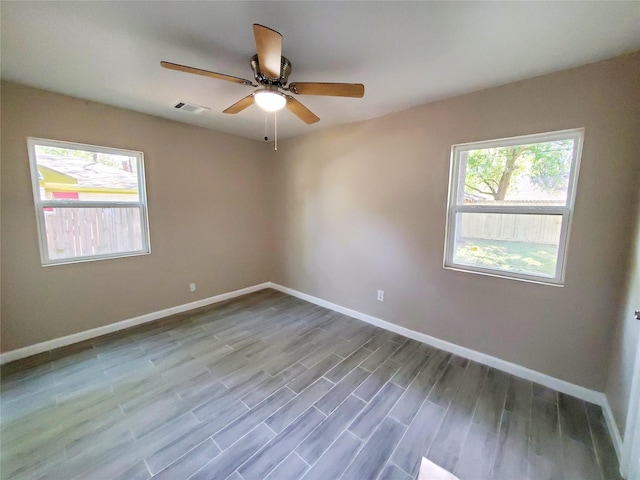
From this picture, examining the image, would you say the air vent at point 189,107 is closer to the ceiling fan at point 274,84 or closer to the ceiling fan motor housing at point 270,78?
the ceiling fan at point 274,84

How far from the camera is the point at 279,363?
242 centimetres

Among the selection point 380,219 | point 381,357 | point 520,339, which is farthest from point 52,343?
point 520,339

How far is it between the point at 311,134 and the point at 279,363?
9.82 ft

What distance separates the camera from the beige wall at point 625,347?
1521 mm

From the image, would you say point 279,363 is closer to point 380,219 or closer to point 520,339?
point 380,219

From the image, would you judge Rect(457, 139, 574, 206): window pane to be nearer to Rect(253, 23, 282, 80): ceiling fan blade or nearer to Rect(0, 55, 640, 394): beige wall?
Rect(0, 55, 640, 394): beige wall

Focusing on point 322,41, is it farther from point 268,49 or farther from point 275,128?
point 275,128

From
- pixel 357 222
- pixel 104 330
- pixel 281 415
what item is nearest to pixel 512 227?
pixel 357 222

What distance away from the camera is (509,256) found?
227cm

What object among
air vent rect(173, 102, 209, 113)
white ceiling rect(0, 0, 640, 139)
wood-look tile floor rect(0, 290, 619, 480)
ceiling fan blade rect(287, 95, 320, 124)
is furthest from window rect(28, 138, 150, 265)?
ceiling fan blade rect(287, 95, 320, 124)

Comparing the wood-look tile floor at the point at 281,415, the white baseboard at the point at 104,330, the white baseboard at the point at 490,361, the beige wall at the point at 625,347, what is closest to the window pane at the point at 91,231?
the white baseboard at the point at 104,330

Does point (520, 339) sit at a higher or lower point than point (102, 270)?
lower

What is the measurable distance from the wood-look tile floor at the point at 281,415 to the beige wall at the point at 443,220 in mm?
418

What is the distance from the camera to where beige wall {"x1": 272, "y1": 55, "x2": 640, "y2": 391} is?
181cm
